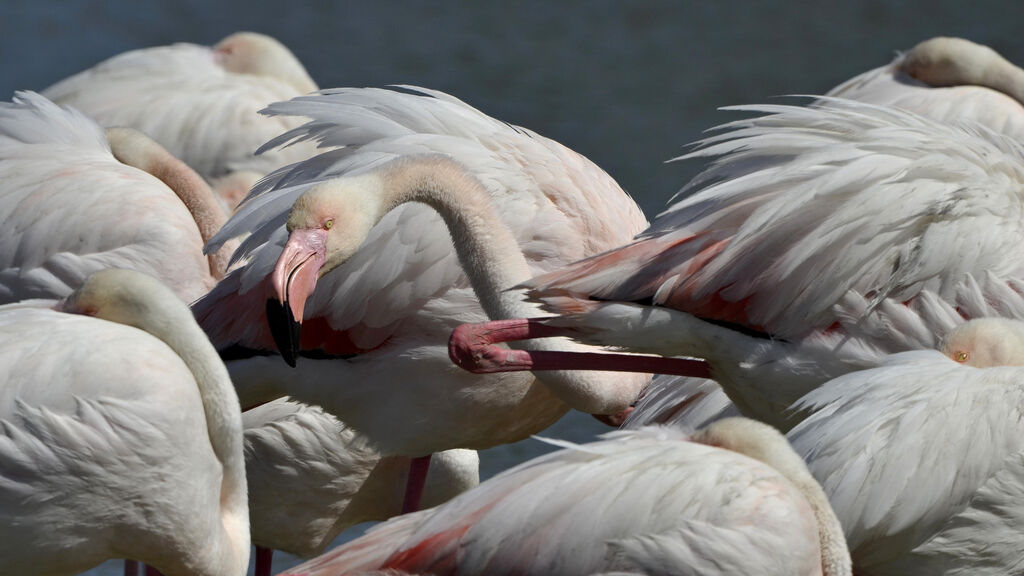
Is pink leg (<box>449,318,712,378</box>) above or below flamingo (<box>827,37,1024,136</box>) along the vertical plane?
below

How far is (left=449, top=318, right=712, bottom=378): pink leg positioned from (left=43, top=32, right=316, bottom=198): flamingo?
7.49ft

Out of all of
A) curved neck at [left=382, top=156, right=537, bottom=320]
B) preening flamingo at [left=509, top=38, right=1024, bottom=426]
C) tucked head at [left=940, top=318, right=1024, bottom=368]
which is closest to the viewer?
tucked head at [left=940, top=318, right=1024, bottom=368]

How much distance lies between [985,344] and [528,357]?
37.7 inches

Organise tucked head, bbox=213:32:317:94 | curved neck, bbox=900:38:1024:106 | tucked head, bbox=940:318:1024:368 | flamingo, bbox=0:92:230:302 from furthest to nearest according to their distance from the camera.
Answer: tucked head, bbox=213:32:317:94, curved neck, bbox=900:38:1024:106, flamingo, bbox=0:92:230:302, tucked head, bbox=940:318:1024:368

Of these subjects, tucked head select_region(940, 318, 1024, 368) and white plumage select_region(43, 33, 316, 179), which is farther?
white plumage select_region(43, 33, 316, 179)

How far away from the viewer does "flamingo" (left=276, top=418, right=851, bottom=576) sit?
2658mm

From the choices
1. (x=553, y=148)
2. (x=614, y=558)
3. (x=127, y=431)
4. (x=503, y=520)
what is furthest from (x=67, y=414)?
(x=553, y=148)

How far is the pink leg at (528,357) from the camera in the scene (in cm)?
353

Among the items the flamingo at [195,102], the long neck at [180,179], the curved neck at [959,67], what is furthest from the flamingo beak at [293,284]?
Result: the curved neck at [959,67]

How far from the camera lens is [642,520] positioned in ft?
8.76

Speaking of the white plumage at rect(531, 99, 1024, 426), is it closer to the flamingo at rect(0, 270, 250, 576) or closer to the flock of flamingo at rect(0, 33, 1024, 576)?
the flock of flamingo at rect(0, 33, 1024, 576)

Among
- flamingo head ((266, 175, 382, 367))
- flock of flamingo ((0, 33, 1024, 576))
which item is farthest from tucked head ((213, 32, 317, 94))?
flamingo head ((266, 175, 382, 367))

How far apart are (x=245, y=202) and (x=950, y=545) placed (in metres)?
1.91

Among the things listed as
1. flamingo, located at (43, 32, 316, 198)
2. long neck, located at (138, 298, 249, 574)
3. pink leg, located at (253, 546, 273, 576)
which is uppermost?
long neck, located at (138, 298, 249, 574)
